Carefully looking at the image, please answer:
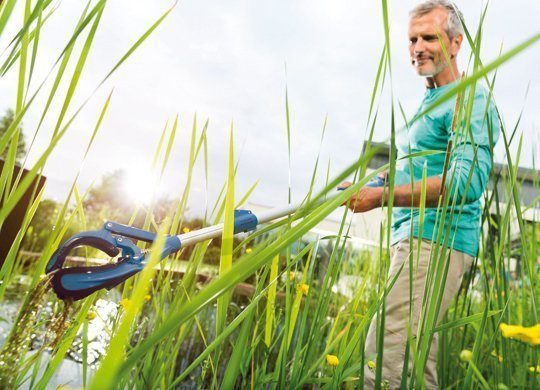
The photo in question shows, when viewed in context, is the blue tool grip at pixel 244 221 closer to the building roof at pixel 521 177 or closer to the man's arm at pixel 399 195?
the building roof at pixel 521 177

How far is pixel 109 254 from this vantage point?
0.72 meters

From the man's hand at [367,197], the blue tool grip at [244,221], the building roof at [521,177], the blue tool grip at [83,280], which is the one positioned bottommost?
the blue tool grip at [83,280]

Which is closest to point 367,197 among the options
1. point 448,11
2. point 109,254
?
point 109,254

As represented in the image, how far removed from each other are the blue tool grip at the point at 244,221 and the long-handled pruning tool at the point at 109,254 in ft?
0.40

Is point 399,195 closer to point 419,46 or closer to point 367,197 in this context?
point 367,197

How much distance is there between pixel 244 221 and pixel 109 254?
263mm

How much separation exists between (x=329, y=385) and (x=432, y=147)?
115 cm

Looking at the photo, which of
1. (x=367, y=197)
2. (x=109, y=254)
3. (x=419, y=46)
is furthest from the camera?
(x=419, y=46)

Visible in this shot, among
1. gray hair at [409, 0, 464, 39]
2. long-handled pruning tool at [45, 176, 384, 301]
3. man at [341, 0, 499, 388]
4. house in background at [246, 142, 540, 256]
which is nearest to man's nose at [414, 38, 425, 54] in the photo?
man at [341, 0, 499, 388]

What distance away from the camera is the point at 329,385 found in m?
0.80

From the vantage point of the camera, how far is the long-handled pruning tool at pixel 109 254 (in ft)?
2.00

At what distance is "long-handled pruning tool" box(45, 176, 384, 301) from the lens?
0.61 meters

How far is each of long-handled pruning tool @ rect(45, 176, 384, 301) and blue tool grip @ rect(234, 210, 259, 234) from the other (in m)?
0.12

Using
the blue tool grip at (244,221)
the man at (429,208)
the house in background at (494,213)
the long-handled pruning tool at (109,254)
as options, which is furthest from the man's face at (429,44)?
the long-handled pruning tool at (109,254)
